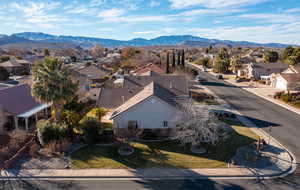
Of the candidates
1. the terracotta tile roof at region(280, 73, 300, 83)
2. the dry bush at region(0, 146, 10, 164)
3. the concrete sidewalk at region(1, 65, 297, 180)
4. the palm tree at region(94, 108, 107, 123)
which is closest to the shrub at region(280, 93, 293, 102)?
the terracotta tile roof at region(280, 73, 300, 83)

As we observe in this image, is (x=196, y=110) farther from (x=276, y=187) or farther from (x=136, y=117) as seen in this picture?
(x=276, y=187)

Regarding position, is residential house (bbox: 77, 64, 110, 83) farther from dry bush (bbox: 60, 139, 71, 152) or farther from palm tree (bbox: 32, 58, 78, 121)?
dry bush (bbox: 60, 139, 71, 152)

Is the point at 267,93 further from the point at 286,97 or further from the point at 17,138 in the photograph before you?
the point at 17,138

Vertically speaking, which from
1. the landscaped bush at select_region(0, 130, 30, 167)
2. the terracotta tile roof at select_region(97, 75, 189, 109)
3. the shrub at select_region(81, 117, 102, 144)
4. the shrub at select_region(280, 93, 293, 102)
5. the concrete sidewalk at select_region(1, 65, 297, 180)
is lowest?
the concrete sidewalk at select_region(1, 65, 297, 180)

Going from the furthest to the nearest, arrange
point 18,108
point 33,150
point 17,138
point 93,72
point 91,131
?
1. point 93,72
2. point 18,108
3. point 91,131
4. point 17,138
5. point 33,150

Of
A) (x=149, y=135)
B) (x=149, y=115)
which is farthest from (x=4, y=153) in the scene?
(x=149, y=115)

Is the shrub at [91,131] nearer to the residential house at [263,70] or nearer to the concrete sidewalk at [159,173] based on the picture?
the concrete sidewalk at [159,173]

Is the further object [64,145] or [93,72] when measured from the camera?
[93,72]
